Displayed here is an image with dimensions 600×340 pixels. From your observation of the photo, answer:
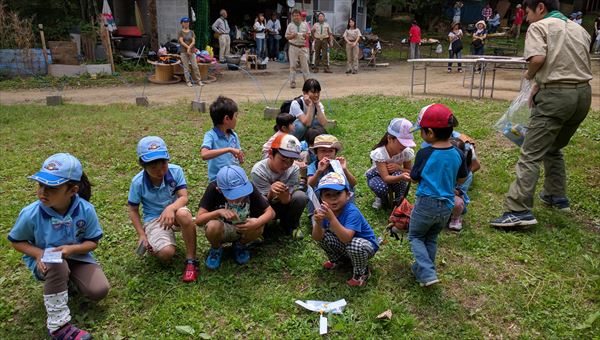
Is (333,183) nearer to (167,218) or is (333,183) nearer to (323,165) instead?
(323,165)

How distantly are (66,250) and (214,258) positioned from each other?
1.09 metres

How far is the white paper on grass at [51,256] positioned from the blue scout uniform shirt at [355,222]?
5.69 feet

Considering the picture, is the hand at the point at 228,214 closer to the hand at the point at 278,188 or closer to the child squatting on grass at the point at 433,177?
the hand at the point at 278,188

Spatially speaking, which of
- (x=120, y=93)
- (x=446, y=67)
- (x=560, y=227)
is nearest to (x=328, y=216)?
(x=560, y=227)

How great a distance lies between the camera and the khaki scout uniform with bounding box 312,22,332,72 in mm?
15688

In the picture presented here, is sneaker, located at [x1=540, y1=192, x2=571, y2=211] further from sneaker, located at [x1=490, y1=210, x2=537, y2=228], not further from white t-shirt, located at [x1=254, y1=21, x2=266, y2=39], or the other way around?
white t-shirt, located at [x1=254, y1=21, x2=266, y2=39]

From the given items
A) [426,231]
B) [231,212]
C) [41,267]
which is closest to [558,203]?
[426,231]

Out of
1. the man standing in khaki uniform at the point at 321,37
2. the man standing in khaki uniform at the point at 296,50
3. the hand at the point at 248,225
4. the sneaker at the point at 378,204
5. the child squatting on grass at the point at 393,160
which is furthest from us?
the man standing in khaki uniform at the point at 321,37

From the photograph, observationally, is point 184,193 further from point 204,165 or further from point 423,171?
point 204,165

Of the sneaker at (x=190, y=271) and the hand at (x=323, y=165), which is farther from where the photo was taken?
the hand at (x=323, y=165)

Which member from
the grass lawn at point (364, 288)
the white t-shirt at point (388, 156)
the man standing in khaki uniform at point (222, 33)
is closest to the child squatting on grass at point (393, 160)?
the white t-shirt at point (388, 156)

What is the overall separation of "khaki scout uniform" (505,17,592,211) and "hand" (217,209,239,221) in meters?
2.53

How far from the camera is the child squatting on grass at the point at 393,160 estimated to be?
4086 millimetres

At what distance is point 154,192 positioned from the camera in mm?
3570
